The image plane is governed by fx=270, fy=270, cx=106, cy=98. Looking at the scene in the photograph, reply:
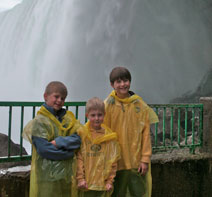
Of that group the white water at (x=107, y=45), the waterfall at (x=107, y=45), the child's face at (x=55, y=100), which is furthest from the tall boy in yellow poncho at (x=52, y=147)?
the waterfall at (x=107, y=45)

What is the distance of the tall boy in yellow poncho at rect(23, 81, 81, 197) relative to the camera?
2010mm

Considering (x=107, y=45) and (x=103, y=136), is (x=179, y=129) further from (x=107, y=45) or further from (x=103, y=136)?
(x=107, y=45)

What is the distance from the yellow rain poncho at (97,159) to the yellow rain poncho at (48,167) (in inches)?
4.6

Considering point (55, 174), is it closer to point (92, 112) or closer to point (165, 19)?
point (92, 112)

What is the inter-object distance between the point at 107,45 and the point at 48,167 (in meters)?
19.0

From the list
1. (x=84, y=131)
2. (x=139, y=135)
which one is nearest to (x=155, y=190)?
(x=139, y=135)

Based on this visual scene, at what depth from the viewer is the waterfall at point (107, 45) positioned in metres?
19.2

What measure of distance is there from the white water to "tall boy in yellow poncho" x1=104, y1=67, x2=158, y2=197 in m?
17.1

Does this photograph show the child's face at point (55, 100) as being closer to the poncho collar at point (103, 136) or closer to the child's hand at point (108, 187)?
the poncho collar at point (103, 136)

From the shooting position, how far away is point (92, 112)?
2172 mm

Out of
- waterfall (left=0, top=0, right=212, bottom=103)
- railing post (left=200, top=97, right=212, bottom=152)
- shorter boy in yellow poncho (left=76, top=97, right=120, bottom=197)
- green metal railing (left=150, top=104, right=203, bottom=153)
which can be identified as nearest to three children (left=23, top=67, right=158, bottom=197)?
shorter boy in yellow poncho (left=76, top=97, right=120, bottom=197)

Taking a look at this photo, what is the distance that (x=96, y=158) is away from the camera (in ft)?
7.12

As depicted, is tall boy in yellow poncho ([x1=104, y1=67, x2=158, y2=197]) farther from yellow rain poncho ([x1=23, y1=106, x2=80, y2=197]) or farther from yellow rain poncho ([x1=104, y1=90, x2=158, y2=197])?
yellow rain poncho ([x1=23, y1=106, x2=80, y2=197])

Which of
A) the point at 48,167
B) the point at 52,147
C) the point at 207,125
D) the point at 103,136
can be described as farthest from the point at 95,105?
the point at 207,125
